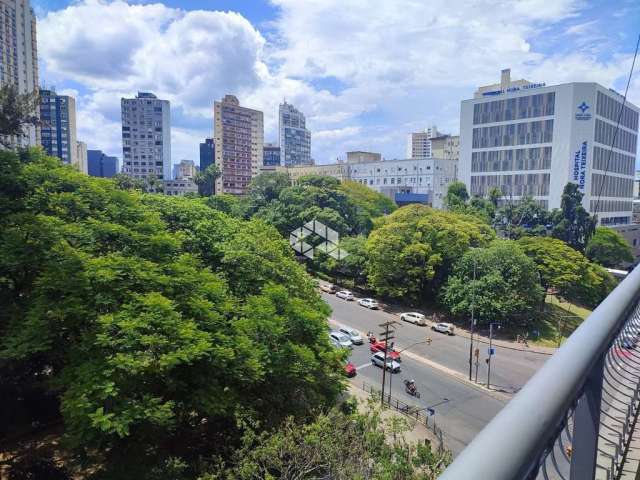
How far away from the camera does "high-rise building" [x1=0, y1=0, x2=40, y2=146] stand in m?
42.6

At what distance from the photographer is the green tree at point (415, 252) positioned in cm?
2459

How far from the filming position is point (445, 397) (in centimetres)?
1534

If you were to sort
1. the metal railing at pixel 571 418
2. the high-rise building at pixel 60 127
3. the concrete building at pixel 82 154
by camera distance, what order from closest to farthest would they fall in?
the metal railing at pixel 571 418
the high-rise building at pixel 60 127
the concrete building at pixel 82 154

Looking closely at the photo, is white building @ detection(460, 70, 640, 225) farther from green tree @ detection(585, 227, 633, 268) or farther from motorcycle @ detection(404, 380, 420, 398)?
motorcycle @ detection(404, 380, 420, 398)

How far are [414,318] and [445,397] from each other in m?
8.19

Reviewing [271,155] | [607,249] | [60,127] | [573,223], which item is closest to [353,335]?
[573,223]

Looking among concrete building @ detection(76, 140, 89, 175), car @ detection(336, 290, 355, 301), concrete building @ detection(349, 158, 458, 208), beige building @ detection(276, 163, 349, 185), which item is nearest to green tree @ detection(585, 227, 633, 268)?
car @ detection(336, 290, 355, 301)

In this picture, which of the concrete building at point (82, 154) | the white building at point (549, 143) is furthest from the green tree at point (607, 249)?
the concrete building at point (82, 154)

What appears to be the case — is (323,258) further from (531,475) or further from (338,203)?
(531,475)

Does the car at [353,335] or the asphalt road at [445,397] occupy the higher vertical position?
the car at [353,335]

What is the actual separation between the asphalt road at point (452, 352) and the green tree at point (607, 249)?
16892 millimetres

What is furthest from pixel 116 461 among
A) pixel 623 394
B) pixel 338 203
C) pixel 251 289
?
pixel 338 203

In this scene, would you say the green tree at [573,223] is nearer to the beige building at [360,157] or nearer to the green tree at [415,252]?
the green tree at [415,252]

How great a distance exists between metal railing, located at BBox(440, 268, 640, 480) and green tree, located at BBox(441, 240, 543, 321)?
67.6 ft
